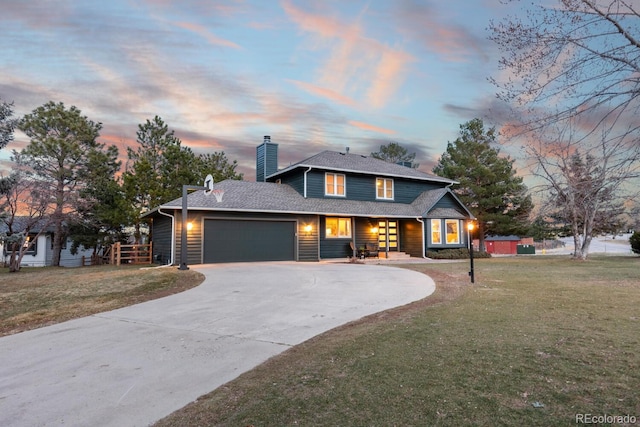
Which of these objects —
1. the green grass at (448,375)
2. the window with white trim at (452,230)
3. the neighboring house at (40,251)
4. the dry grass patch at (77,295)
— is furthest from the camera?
the neighboring house at (40,251)

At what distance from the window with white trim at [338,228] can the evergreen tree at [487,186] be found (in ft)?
49.1

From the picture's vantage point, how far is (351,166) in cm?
2205

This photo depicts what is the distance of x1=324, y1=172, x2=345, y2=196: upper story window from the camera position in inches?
837

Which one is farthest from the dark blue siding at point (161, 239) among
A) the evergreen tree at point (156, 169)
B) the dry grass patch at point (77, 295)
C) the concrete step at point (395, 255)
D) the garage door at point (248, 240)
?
the concrete step at point (395, 255)

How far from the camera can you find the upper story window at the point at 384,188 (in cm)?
2306

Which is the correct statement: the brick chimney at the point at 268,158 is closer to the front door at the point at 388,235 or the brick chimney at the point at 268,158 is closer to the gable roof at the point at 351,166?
the gable roof at the point at 351,166

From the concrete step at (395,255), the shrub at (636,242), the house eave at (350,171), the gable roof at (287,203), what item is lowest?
the concrete step at (395,255)

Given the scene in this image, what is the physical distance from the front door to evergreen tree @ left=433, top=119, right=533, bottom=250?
36.7 feet

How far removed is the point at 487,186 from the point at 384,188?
42.6 feet

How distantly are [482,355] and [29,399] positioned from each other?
188 inches

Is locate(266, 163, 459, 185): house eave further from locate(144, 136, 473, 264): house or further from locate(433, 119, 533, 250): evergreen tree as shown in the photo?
locate(433, 119, 533, 250): evergreen tree

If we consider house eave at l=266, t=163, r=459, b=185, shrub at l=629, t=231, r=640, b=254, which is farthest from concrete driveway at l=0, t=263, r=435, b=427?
shrub at l=629, t=231, r=640, b=254

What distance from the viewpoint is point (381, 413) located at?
300 centimetres

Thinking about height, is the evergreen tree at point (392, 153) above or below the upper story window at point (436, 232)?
above
